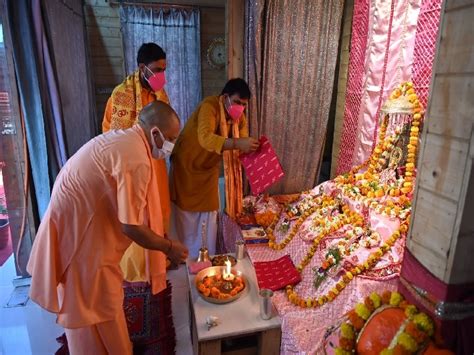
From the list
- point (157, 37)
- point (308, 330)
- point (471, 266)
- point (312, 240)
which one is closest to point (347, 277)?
point (308, 330)

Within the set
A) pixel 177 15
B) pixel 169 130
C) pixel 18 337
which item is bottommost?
pixel 18 337

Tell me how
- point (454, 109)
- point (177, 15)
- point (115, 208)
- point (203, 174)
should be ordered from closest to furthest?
1. point (454, 109)
2. point (115, 208)
3. point (203, 174)
4. point (177, 15)

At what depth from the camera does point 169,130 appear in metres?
1.62

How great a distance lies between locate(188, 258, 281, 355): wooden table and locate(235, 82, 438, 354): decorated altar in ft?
0.36

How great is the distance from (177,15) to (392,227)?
4.55 meters

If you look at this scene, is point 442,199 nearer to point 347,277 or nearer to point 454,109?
point 454,109

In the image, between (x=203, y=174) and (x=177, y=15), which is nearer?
(x=203, y=174)

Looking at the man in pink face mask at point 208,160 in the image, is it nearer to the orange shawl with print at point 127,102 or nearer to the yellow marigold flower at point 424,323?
the orange shawl with print at point 127,102

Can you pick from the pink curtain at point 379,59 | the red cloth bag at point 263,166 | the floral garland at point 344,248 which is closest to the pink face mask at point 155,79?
the red cloth bag at point 263,166

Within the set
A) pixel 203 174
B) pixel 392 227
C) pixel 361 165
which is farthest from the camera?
pixel 361 165

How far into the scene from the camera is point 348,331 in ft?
4.50

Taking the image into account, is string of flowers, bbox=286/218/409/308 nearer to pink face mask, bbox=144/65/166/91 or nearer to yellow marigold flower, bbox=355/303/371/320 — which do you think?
yellow marigold flower, bbox=355/303/371/320

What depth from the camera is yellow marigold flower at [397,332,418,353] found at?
1183 millimetres

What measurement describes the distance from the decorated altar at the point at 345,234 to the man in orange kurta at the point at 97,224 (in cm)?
83
